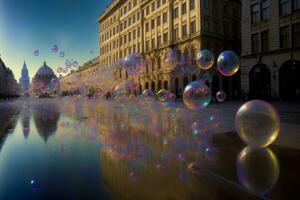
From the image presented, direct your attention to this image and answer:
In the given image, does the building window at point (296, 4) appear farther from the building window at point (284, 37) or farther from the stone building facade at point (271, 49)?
the building window at point (284, 37)

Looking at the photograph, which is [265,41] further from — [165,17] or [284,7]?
[165,17]

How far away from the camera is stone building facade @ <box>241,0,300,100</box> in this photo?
26781 millimetres

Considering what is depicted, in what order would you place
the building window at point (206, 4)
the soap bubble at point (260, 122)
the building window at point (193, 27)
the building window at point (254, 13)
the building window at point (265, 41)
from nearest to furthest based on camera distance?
the soap bubble at point (260, 122)
the building window at point (265, 41)
the building window at point (254, 13)
the building window at point (206, 4)
the building window at point (193, 27)

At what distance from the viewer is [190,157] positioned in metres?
6.22

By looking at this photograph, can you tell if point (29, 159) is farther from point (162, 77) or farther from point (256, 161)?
point (162, 77)

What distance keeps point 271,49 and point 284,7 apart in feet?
15.2

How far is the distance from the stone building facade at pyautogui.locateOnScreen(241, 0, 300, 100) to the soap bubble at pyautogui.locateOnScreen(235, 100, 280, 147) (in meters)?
24.4

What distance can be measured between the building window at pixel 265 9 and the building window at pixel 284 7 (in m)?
1.71

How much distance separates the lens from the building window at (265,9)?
2953 centimetres

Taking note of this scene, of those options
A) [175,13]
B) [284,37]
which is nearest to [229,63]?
[284,37]

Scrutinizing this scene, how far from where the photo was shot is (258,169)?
17.1 ft

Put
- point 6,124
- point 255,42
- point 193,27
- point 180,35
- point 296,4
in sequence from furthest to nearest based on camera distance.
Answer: point 180,35 < point 193,27 < point 255,42 < point 296,4 < point 6,124

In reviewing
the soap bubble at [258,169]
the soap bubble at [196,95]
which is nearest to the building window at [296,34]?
the soap bubble at [196,95]

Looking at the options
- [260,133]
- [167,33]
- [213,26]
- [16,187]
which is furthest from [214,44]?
[16,187]
